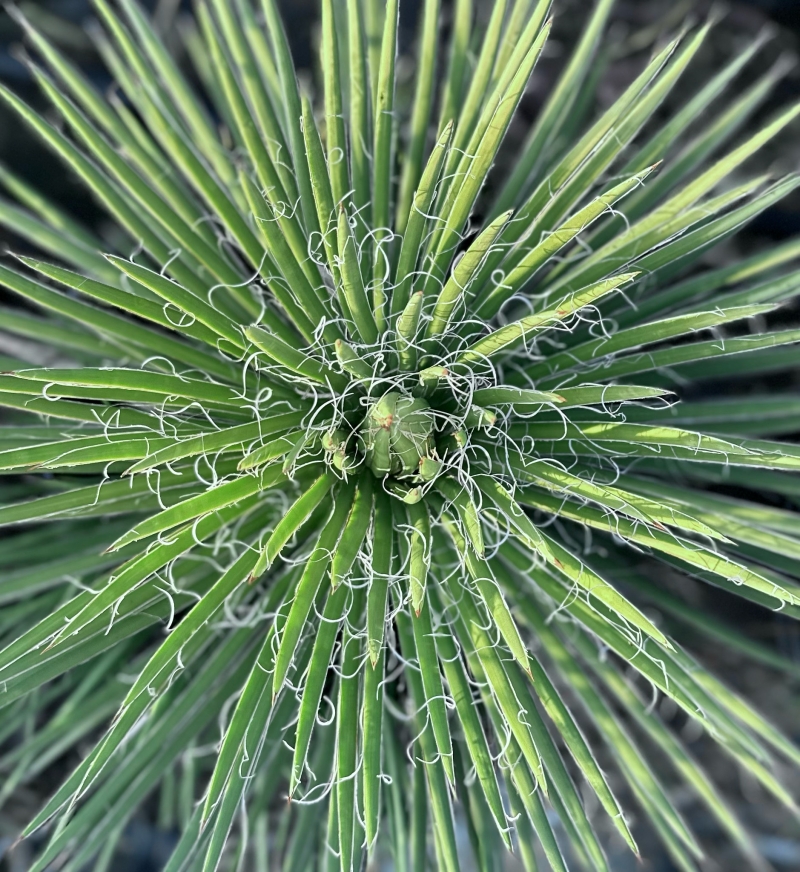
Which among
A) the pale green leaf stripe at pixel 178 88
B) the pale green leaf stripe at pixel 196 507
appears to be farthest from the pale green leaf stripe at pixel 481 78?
the pale green leaf stripe at pixel 196 507

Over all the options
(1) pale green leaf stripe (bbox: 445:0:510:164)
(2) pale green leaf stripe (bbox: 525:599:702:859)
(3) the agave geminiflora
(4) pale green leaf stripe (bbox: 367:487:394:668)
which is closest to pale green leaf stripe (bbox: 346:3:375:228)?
(3) the agave geminiflora

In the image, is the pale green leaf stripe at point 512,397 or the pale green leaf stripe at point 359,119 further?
the pale green leaf stripe at point 359,119

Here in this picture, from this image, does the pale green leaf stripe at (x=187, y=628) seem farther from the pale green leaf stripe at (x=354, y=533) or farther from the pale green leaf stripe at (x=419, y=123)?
the pale green leaf stripe at (x=419, y=123)

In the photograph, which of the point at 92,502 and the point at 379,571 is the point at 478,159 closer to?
the point at 379,571

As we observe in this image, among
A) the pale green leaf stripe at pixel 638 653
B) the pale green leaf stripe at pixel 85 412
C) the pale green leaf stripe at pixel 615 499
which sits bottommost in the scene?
the pale green leaf stripe at pixel 638 653

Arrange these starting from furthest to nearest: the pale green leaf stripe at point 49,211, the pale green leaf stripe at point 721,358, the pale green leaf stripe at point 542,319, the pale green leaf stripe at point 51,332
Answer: the pale green leaf stripe at point 49,211, the pale green leaf stripe at point 51,332, the pale green leaf stripe at point 721,358, the pale green leaf stripe at point 542,319

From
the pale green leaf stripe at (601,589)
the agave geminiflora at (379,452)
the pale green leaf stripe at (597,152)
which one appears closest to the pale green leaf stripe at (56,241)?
the agave geminiflora at (379,452)

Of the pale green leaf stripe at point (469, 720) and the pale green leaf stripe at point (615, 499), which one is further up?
the pale green leaf stripe at point (615, 499)

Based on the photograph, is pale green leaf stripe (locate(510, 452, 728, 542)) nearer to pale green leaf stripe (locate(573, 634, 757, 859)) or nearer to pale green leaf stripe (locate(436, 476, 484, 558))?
pale green leaf stripe (locate(436, 476, 484, 558))

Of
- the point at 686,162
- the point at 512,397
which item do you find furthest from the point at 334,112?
the point at 686,162

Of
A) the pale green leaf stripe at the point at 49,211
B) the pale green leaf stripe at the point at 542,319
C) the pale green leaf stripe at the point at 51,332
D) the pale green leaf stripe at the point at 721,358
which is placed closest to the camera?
the pale green leaf stripe at the point at 542,319
